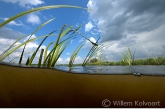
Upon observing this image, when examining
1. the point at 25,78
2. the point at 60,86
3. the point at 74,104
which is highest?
the point at 25,78

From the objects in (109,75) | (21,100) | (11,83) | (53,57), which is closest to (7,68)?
(11,83)

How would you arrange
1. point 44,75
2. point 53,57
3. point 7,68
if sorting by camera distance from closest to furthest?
point 7,68 → point 44,75 → point 53,57

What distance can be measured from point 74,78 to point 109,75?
0.86m

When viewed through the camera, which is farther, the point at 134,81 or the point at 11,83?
the point at 134,81

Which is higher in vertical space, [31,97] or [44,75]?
[44,75]

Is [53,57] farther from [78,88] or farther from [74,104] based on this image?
[74,104]

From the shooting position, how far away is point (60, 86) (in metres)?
2.71

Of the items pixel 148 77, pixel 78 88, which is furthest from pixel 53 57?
pixel 148 77

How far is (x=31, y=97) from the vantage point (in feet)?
8.03

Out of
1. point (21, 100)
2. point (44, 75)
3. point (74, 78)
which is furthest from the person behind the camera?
point (74, 78)

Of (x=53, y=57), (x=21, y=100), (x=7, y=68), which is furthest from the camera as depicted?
(x=53, y=57)

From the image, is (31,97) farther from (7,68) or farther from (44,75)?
(7,68)

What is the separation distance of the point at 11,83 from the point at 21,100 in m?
0.36

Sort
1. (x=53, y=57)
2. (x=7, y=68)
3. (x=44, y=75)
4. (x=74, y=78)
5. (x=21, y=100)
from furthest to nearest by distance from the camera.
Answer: (x=74, y=78), (x=53, y=57), (x=44, y=75), (x=21, y=100), (x=7, y=68)
